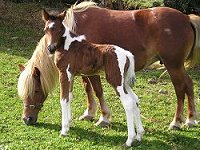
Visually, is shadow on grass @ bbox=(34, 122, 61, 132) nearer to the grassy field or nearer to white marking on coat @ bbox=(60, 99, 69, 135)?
the grassy field

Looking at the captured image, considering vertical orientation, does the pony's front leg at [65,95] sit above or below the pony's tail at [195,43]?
below

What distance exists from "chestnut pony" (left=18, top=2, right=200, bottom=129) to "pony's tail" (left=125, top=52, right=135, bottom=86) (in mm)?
895

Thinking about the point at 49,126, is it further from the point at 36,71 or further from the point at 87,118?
the point at 36,71

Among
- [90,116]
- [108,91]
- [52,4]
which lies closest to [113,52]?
[90,116]

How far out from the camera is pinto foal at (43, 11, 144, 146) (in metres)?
5.55

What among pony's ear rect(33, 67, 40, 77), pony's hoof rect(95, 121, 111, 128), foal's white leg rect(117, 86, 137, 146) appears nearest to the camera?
foal's white leg rect(117, 86, 137, 146)

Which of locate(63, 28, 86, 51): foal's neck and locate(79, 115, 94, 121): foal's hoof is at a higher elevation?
locate(63, 28, 86, 51): foal's neck

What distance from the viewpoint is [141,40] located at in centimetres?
649

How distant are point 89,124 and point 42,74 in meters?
1.08

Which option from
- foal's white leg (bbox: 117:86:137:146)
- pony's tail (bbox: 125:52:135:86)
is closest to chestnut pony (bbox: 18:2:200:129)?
pony's tail (bbox: 125:52:135:86)

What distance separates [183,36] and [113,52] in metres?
1.37

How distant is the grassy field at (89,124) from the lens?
5781 millimetres

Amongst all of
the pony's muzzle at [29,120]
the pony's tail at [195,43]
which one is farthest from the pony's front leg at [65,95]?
the pony's tail at [195,43]

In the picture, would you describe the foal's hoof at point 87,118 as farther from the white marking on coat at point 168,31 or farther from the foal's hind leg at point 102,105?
the white marking on coat at point 168,31
